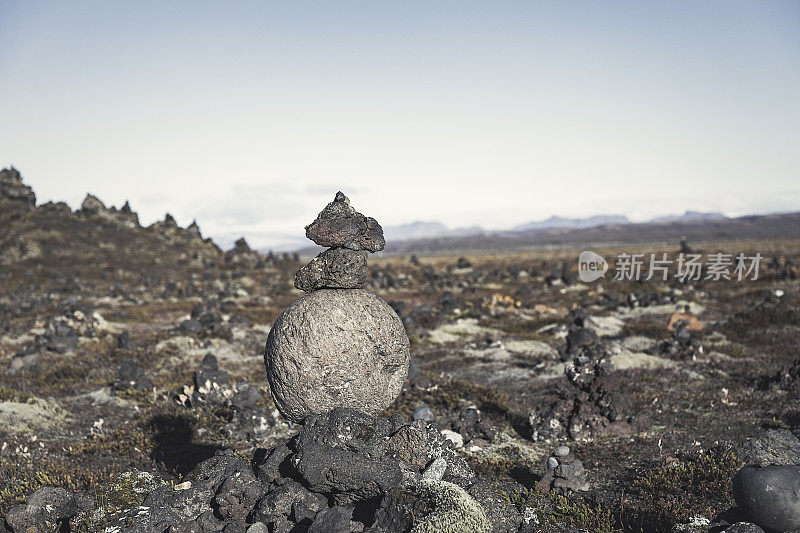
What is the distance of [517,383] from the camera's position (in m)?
16.6

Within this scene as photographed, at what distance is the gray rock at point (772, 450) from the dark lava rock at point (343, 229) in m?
8.65

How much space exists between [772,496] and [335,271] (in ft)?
24.1

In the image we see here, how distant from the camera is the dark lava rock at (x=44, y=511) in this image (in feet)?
23.4

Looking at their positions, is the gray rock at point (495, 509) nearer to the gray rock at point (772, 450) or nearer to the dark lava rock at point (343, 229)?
the dark lava rock at point (343, 229)

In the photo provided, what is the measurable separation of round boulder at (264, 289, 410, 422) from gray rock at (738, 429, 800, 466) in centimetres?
751

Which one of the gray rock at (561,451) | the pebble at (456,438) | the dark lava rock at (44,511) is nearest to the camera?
the dark lava rock at (44,511)

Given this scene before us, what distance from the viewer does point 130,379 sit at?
52.9 ft

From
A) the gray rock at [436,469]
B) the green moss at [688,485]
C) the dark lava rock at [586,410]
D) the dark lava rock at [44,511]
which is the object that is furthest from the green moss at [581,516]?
the dark lava rock at [44,511]

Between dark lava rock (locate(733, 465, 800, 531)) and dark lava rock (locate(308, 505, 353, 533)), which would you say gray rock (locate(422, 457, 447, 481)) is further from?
dark lava rock (locate(733, 465, 800, 531))

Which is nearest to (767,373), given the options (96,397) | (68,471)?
(68,471)

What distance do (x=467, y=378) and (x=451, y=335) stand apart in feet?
26.8

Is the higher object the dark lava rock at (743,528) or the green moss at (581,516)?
the dark lava rock at (743,528)

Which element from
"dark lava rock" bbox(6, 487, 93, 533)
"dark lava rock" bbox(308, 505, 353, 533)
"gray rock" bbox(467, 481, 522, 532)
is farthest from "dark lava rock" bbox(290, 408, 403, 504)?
"dark lava rock" bbox(6, 487, 93, 533)

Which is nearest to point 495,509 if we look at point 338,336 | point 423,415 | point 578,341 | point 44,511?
point 338,336
